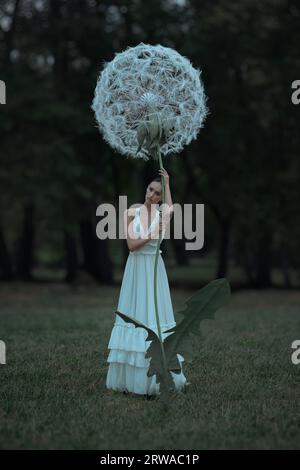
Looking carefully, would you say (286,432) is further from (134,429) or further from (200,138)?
(200,138)

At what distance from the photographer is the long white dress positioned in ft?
19.9

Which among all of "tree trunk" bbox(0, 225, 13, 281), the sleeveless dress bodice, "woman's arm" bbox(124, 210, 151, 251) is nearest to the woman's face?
the sleeveless dress bodice

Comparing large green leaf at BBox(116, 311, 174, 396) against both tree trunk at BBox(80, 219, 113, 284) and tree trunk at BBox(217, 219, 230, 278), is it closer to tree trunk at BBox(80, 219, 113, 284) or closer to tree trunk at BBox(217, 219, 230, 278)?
tree trunk at BBox(217, 219, 230, 278)

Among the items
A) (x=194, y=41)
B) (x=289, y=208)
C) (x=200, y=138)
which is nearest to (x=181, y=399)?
(x=289, y=208)

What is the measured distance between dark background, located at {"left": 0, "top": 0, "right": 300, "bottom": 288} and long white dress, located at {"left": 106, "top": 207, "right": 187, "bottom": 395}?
13472 millimetres

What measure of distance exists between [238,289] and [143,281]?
62.9ft

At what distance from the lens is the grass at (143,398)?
4.77m

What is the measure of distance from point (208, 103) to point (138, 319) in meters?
17.4

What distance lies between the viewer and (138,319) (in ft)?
20.0

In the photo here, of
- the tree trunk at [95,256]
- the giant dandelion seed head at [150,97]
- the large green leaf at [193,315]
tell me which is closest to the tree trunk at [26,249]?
the tree trunk at [95,256]

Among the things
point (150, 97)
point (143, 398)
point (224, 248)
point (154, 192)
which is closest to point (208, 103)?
point (224, 248)

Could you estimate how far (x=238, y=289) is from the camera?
2489 cm

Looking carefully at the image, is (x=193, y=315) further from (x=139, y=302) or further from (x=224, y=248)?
(x=224, y=248)

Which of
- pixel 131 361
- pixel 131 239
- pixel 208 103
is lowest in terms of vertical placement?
pixel 131 361
